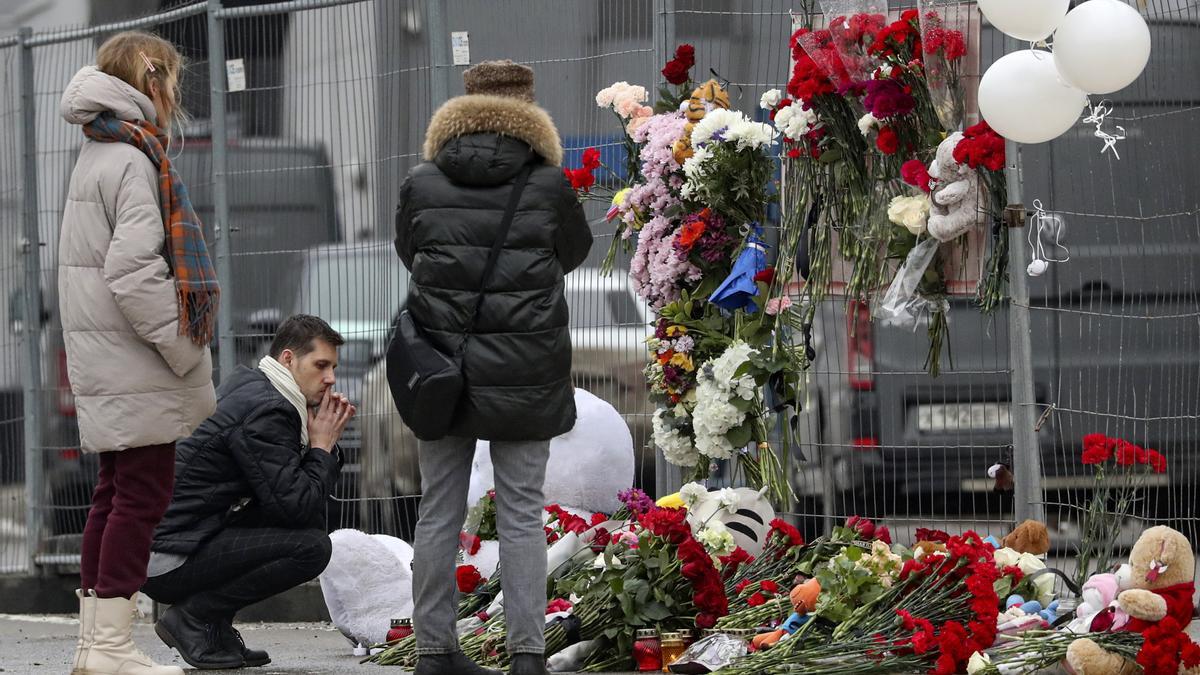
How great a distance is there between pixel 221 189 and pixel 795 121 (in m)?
3.11

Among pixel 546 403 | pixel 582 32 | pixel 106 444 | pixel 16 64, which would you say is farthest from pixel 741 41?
pixel 16 64

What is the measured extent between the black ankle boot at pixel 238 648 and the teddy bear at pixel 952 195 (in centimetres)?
288

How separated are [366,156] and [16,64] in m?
2.25

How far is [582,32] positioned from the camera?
805 centimetres

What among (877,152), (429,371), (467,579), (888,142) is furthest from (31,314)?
(888,142)

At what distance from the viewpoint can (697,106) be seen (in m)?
7.34

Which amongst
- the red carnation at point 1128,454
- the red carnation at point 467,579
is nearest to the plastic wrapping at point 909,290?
the red carnation at point 1128,454

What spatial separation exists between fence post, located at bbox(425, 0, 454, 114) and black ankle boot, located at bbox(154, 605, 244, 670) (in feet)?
9.01

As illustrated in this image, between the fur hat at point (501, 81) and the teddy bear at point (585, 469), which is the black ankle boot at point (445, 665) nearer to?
the teddy bear at point (585, 469)

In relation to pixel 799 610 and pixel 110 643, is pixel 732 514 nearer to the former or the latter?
pixel 799 610

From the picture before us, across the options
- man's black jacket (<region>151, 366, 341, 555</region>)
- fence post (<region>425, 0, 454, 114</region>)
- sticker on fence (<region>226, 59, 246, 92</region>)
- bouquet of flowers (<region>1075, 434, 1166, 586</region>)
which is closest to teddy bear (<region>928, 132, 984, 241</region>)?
bouquet of flowers (<region>1075, 434, 1166, 586</region>)

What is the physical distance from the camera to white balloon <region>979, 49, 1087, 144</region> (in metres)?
5.86

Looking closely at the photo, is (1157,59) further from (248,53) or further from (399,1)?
(248,53)

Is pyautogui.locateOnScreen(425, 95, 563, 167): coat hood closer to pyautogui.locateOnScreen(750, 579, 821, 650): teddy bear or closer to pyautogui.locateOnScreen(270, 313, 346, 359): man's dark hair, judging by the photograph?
pyautogui.locateOnScreen(270, 313, 346, 359): man's dark hair
